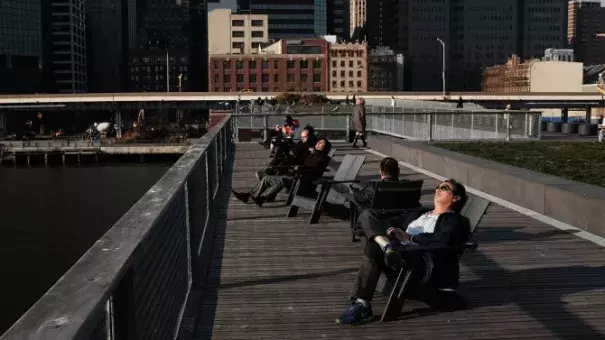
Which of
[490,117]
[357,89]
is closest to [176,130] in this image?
[357,89]

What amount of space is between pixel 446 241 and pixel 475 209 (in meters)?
0.93

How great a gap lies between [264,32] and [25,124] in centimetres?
5892

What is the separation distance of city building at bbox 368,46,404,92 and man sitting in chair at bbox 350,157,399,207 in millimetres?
177058

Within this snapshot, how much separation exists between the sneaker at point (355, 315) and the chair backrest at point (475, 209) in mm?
1350

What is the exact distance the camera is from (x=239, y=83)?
499ft

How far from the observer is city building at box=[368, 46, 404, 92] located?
613 feet

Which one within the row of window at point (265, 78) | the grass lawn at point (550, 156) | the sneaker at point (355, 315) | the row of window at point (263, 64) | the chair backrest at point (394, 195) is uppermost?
the row of window at point (263, 64)

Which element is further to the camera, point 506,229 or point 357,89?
point 357,89

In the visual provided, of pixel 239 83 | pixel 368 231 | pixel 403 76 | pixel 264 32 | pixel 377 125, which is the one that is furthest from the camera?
pixel 403 76

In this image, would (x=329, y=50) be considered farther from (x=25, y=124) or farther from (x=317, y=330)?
(x=317, y=330)

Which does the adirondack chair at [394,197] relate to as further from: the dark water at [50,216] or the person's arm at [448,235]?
the dark water at [50,216]

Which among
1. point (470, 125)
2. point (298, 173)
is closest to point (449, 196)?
point (298, 173)

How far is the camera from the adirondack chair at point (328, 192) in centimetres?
1030

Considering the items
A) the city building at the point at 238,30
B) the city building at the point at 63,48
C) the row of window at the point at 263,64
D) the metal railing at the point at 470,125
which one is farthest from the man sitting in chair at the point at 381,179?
the city building at the point at 63,48
